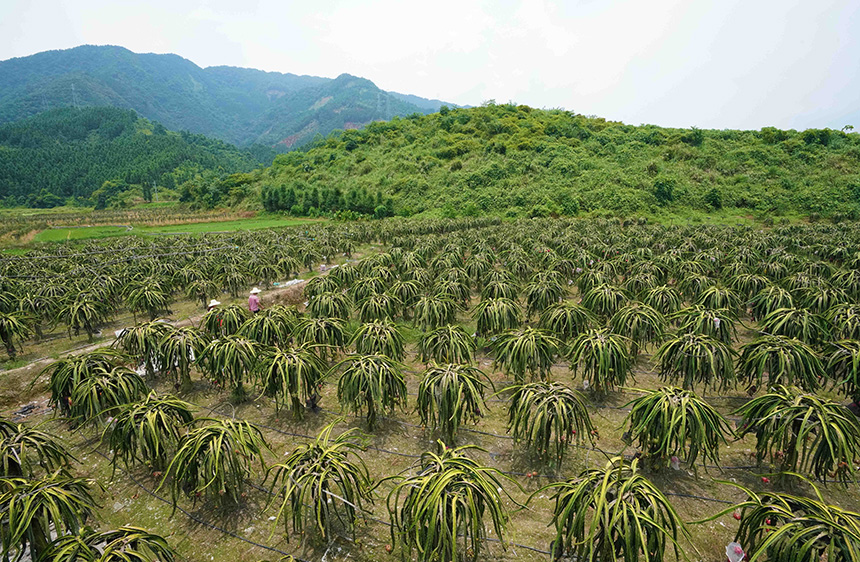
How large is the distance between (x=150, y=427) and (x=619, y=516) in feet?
22.8

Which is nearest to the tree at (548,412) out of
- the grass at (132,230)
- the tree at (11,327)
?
the tree at (11,327)

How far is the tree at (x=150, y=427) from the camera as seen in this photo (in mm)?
6105

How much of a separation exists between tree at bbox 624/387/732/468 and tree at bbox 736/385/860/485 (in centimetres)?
71

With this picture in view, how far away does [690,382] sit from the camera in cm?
791

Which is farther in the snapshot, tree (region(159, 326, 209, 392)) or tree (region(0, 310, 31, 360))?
tree (region(0, 310, 31, 360))

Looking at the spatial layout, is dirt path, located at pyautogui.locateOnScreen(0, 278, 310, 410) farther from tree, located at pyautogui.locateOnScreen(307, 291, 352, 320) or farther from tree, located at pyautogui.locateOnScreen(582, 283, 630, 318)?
tree, located at pyautogui.locateOnScreen(582, 283, 630, 318)

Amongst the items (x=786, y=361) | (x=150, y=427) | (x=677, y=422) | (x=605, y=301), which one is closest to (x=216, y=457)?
(x=150, y=427)

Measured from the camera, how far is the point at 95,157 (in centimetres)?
12312

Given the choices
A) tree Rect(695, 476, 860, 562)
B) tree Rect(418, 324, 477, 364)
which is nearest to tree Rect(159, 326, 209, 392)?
tree Rect(418, 324, 477, 364)

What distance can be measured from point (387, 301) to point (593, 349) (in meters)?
6.55

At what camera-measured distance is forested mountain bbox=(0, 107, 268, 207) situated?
101 m

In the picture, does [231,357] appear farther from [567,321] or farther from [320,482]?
[567,321]

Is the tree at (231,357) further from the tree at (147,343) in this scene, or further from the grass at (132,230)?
the grass at (132,230)

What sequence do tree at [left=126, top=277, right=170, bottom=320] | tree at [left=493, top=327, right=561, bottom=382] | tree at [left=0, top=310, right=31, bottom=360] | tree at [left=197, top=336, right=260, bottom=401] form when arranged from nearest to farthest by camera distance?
1. tree at [left=493, top=327, right=561, bottom=382]
2. tree at [left=197, top=336, right=260, bottom=401]
3. tree at [left=0, top=310, right=31, bottom=360]
4. tree at [left=126, top=277, right=170, bottom=320]
